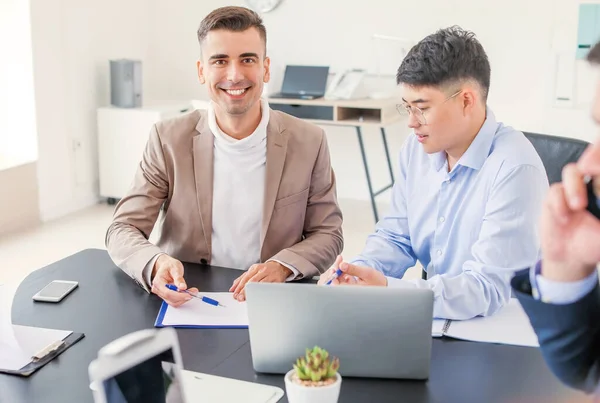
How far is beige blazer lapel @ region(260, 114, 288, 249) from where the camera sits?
204 centimetres

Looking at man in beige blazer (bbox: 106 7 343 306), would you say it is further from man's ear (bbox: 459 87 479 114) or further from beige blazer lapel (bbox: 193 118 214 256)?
man's ear (bbox: 459 87 479 114)

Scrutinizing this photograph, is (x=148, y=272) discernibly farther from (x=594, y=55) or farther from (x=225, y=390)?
(x=594, y=55)

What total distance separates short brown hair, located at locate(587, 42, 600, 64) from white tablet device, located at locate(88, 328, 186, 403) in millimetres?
681

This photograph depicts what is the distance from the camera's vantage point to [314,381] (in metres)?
1.14

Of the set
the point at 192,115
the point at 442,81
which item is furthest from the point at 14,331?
the point at 442,81

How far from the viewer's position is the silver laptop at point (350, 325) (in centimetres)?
126

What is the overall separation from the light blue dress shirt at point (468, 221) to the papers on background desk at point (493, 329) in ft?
0.07

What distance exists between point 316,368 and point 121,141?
13.6 feet

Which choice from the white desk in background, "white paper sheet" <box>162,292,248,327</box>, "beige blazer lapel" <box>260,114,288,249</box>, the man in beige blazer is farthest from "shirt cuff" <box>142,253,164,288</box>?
the white desk in background

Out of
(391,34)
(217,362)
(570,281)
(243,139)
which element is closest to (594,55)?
(570,281)

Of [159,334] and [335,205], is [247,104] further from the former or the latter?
[159,334]

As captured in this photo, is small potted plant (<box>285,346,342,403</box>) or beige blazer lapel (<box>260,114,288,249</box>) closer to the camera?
small potted plant (<box>285,346,342,403</box>)

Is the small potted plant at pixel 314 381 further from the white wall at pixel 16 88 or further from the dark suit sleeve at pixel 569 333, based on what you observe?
the white wall at pixel 16 88

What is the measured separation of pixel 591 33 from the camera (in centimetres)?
Result: 434
